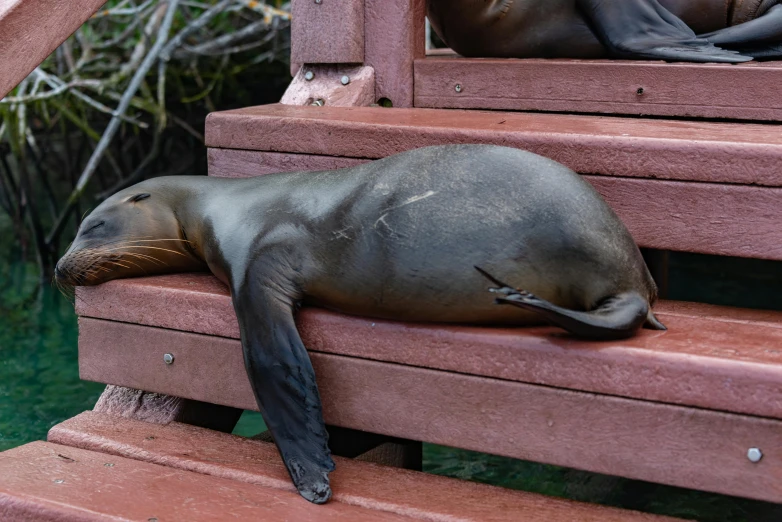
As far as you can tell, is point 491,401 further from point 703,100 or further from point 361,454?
point 703,100

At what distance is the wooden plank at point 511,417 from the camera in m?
1.68

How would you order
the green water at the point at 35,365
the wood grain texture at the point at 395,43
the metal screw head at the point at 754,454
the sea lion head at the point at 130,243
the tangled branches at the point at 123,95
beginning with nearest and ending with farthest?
the metal screw head at the point at 754,454 < the sea lion head at the point at 130,243 < the wood grain texture at the point at 395,43 < the green water at the point at 35,365 < the tangled branches at the point at 123,95

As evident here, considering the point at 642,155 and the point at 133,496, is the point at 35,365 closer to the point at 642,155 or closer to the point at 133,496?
the point at 133,496

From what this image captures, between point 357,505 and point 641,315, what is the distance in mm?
633

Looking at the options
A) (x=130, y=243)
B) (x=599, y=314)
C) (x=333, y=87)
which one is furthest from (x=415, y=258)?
(x=333, y=87)

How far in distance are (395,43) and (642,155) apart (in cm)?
110

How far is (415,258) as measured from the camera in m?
1.94

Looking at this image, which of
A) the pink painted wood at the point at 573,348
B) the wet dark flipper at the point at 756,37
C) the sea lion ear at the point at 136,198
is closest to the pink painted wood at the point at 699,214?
the pink painted wood at the point at 573,348

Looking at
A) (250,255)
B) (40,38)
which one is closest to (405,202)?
(250,255)

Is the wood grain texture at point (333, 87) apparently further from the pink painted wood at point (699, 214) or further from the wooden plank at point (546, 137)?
the pink painted wood at point (699, 214)

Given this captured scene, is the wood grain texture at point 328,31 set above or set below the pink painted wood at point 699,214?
above

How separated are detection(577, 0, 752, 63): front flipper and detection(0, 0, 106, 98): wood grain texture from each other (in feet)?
4.98

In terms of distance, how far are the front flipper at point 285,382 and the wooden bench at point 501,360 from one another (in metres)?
0.05

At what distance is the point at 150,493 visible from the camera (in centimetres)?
187
